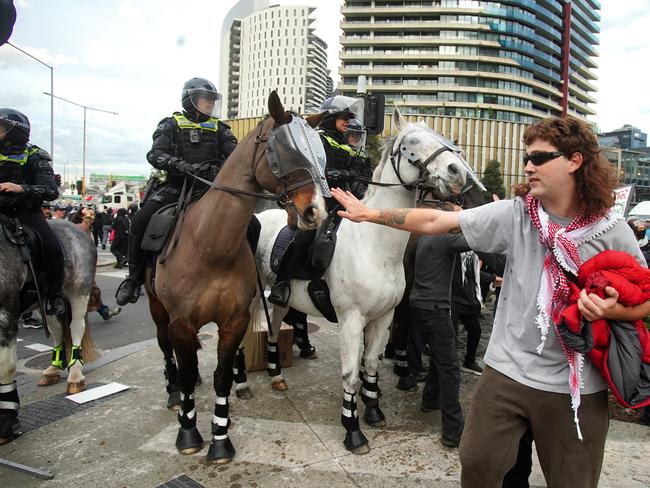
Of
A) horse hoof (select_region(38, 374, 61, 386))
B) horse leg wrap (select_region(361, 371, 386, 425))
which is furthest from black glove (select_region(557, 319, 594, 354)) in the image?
horse hoof (select_region(38, 374, 61, 386))

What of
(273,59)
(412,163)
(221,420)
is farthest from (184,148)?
(273,59)

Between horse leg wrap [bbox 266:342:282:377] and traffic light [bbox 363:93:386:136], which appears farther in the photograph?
traffic light [bbox 363:93:386:136]

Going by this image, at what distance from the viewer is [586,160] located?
199cm

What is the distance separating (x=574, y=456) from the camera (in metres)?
1.95

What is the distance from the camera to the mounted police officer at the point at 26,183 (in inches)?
163

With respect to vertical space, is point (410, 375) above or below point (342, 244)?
below

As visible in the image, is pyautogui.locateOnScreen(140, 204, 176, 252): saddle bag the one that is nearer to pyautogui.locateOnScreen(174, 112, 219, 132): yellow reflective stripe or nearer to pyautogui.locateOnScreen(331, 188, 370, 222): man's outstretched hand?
pyautogui.locateOnScreen(174, 112, 219, 132): yellow reflective stripe

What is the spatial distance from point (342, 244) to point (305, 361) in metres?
2.68

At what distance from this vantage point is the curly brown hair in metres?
1.94

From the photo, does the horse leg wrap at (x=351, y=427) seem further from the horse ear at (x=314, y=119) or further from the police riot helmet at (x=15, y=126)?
the police riot helmet at (x=15, y=126)

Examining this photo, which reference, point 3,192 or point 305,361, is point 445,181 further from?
point 3,192

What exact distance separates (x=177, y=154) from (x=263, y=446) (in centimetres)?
286

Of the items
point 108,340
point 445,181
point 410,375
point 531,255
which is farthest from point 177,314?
point 108,340

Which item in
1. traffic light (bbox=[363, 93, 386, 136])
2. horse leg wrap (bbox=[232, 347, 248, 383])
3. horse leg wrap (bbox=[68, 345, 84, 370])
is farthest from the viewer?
traffic light (bbox=[363, 93, 386, 136])
